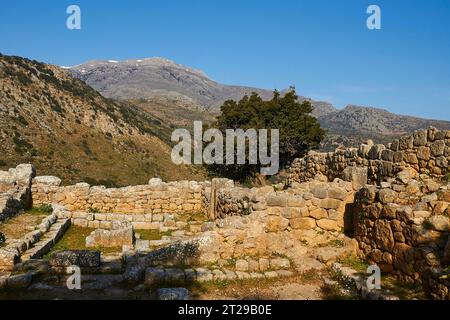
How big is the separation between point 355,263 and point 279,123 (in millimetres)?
21643

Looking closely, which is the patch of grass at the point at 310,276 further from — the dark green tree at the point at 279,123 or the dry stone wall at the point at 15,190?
the dark green tree at the point at 279,123

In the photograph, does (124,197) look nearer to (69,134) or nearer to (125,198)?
(125,198)

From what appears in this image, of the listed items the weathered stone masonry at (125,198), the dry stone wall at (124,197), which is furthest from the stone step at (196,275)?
the dry stone wall at (124,197)

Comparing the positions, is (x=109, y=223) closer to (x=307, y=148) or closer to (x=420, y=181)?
(x=420, y=181)

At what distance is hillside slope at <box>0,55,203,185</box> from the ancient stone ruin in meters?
33.8

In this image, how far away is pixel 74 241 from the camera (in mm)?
14266

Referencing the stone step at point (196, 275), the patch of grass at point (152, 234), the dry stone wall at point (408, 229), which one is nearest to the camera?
the dry stone wall at point (408, 229)

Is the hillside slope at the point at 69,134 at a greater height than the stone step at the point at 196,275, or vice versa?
the hillside slope at the point at 69,134

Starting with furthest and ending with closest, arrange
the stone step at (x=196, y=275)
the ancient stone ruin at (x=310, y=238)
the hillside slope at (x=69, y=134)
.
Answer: the hillside slope at (x=69, y=134), the stone step at (x=196, y=275), the ancient stone ruin at (x=310, y=238)

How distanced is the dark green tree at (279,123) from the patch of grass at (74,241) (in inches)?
634

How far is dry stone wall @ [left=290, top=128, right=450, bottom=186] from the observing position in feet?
31.4

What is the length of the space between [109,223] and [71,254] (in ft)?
23.9

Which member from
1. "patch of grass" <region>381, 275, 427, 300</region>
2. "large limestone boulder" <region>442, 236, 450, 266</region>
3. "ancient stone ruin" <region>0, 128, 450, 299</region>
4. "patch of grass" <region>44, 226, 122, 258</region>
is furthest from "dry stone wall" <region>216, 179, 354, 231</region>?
"patch of grass" <region>44, 226, 122, 258</region>

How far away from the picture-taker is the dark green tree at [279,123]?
29.5 m
